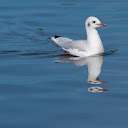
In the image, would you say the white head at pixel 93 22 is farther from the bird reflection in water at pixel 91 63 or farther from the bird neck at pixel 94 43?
the bird reflection in water at pixel 91 63

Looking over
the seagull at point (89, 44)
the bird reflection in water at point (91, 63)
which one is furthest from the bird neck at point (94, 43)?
the bird reflection in water at point (91, 63)

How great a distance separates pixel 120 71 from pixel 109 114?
3040 millimetres

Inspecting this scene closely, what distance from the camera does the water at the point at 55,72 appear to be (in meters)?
8.65

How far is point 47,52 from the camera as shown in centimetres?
1412

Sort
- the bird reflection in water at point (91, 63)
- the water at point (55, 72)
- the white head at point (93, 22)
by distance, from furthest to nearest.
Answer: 1. the white head at point (93, 22)
2. the bird reflection in water at point (91, 63)
3. the water at point (55, 72)

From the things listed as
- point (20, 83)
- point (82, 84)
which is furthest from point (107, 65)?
point (20, 83)

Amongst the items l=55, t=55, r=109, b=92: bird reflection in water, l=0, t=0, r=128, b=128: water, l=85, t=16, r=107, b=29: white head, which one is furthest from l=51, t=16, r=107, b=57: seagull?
l=0, t=0, r=128, b=128: water

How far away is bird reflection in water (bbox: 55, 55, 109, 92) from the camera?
10.9m

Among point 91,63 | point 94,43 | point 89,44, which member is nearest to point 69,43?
point 89,44

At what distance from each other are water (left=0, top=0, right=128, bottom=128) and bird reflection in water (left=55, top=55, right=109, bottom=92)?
7 centimetres

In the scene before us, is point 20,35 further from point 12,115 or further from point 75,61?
point 12,115

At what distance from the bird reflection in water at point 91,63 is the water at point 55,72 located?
7 centimetres

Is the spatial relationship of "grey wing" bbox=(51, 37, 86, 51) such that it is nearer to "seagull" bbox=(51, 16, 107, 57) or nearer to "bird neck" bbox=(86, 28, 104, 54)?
"seagull" bbox=(51, 16, 107, 57)

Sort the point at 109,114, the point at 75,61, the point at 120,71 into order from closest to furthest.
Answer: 1. the point at 109,114
2. the point at 120,71
3. the point at 75,61
